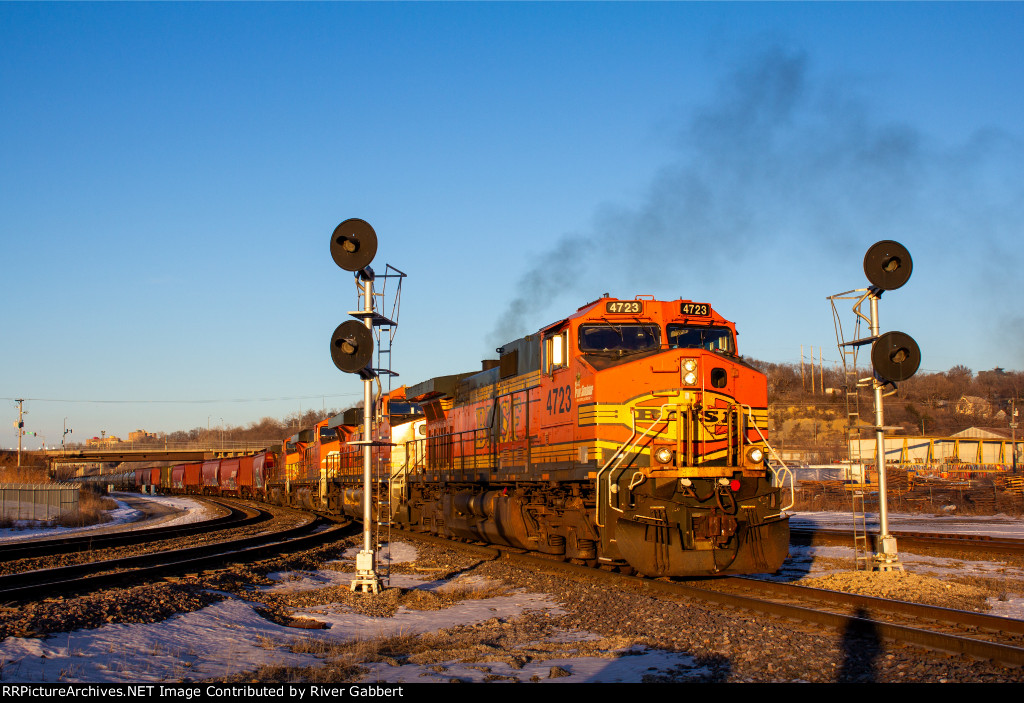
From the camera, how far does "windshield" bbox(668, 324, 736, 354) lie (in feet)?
42.8

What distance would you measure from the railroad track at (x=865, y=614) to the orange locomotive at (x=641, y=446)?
465 millimetres

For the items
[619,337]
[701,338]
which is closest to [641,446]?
[619,337]

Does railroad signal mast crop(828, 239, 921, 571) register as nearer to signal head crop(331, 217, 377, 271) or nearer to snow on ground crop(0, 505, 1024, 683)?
snow on ground crop(0, 505, 1024, 683)

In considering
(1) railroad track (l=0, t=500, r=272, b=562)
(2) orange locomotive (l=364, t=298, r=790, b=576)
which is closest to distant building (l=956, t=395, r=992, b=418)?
(1) railroad track (l=0, t=500, r=272, b=562)

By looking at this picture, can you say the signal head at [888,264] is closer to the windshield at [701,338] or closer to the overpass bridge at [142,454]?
the windshield at [701,338]

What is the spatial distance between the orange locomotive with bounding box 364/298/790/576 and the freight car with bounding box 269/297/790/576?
19 millimetres

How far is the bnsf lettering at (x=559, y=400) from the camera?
1334 centimetres

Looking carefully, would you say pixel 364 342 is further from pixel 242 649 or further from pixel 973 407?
→ pixel 973 407

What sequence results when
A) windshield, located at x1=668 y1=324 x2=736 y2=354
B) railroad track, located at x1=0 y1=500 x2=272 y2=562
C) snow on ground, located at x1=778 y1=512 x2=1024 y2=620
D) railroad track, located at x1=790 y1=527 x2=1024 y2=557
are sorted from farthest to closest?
railroad track, located at x1=0 y1=500 x2=272 y2=562, railroad track, located at x1=790 y1=527 x2=1024 y2=557, windshield, located at x1=668 y1=324 x2=736 y2=354, snow on ground, located at x1=778 y1=512 x2=1024 y2=620

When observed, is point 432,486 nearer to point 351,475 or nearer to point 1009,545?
point 351,475

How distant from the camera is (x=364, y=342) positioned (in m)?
12.3

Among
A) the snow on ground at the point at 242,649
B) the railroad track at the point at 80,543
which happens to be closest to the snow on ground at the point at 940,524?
the snow on ground at the point at 242,649

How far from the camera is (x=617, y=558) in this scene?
479 inches

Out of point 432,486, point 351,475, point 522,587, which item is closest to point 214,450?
point 351,475
